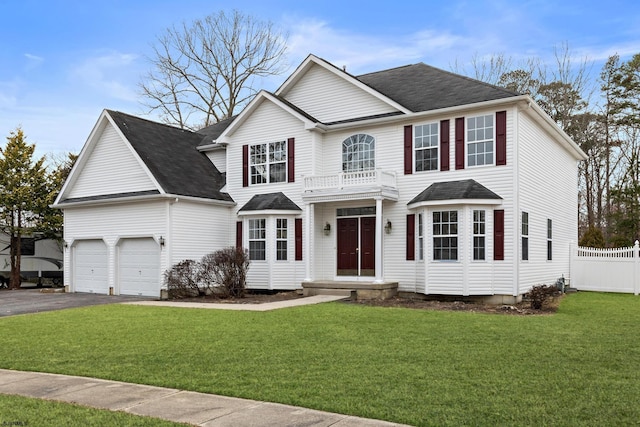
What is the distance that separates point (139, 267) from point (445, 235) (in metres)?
11.2

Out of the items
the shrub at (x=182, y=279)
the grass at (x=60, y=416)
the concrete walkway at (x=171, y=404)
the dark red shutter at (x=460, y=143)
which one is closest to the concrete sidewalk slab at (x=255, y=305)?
the shrub at (x=182, y=279)

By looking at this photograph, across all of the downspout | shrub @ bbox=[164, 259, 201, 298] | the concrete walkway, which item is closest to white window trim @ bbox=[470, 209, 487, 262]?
the downspout

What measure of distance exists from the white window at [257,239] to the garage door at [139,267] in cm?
339

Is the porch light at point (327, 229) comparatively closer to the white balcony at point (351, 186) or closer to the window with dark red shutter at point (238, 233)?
the white balcony at point (351, 186)

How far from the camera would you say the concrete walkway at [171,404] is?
5.31 m

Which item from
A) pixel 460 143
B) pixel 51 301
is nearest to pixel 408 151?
pixel 460 143

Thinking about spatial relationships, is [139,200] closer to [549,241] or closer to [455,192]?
[455,192]

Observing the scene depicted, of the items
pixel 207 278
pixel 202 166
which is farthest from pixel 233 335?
pixel 202 166

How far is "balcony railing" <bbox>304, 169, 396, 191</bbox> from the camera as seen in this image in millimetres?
18000

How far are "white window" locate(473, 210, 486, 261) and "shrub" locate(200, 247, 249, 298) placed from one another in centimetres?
768

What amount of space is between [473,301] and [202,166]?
12.1 m

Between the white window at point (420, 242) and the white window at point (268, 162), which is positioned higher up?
the white window at point (268, 162)

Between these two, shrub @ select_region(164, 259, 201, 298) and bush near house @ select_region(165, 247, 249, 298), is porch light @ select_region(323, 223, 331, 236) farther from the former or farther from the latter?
shrub @ select_region(164, 259, 201, 298)

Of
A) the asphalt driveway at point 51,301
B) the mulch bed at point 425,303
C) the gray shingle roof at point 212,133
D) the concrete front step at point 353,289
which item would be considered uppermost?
the gray shingle roof at point 212,133
